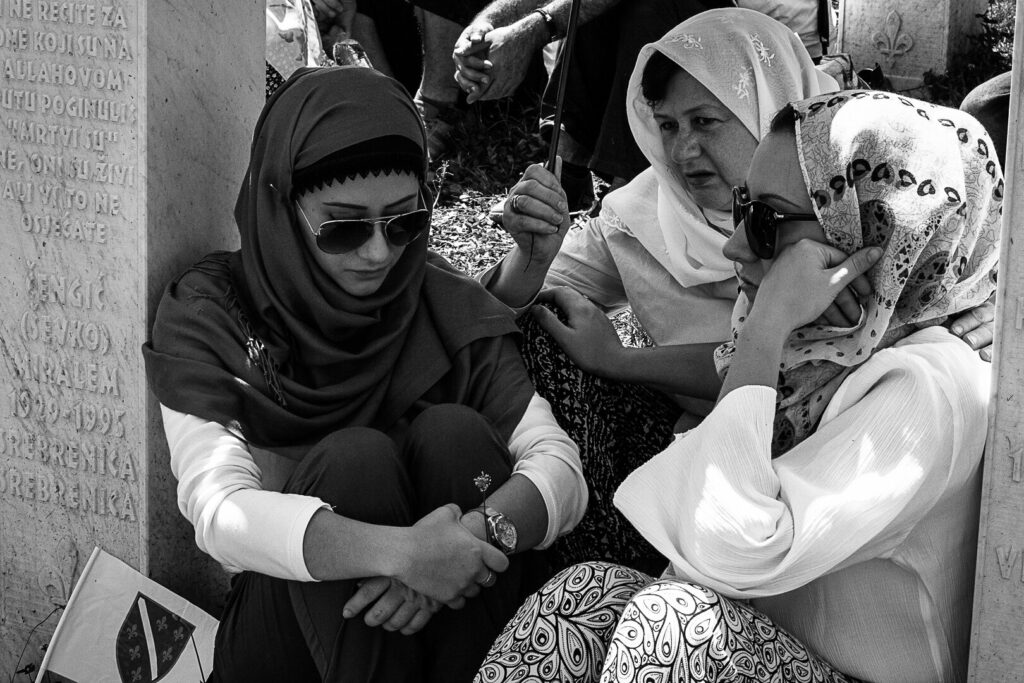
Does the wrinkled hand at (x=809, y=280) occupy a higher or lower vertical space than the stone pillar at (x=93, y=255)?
higher

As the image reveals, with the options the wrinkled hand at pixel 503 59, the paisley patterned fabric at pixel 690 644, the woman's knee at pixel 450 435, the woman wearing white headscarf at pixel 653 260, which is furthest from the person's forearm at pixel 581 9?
the paisley patterned fabric at pixel 690 644

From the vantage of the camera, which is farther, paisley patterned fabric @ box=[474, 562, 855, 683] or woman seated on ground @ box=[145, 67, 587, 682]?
woman seated on ground @ box=[145, 67, 587, 682]

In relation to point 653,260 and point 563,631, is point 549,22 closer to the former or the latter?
point 653,260

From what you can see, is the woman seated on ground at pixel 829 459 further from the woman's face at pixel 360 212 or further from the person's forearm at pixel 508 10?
the person's forearm at pixel 508 10

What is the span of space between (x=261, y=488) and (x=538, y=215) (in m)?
0.87

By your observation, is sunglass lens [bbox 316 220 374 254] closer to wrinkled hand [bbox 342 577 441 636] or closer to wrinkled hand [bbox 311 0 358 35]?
wrinkled hand [bbox 342 577 441 636]

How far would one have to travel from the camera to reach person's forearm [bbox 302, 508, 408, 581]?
240 cm

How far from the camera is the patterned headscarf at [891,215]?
222 centimetres

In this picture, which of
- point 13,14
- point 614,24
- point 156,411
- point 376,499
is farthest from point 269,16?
point 376,499

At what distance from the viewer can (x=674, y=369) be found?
3010 millimetres

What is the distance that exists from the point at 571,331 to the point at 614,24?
2349 millimetres

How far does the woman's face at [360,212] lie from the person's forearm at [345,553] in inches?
22.7

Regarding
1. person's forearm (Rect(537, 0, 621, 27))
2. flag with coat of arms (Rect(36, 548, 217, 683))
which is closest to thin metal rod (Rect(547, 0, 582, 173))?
flag with coat of arms (Rect(36, 548, 217, 683))

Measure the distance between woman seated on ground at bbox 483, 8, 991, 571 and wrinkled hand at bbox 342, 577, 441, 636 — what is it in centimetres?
59
